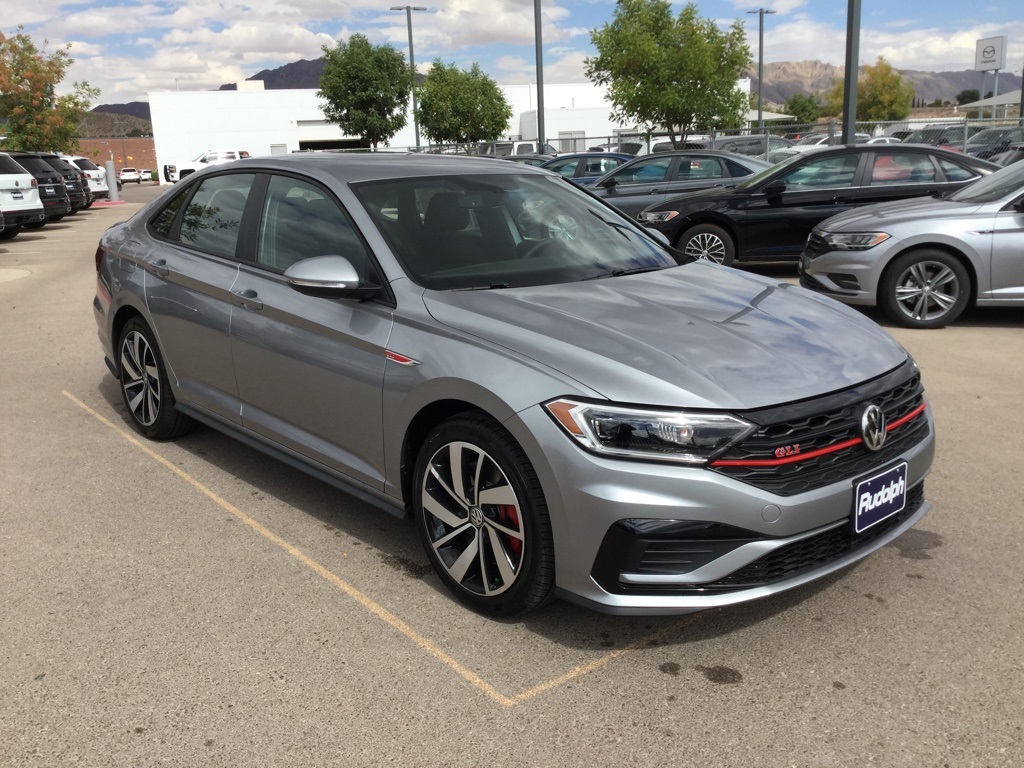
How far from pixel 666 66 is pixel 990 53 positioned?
783 inches

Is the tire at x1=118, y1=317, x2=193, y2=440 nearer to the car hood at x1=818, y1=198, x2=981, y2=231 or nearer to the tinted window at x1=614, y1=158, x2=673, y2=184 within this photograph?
the car hood at x1=818, y1=198, x2=981, y2=231

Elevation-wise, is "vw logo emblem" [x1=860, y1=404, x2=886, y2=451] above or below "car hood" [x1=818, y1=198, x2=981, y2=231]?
below

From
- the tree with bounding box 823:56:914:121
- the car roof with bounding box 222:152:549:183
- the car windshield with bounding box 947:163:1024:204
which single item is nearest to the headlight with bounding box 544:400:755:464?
the car roof with bounding box 222:152:549:183

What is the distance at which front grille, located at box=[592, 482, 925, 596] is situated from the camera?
9.50ft

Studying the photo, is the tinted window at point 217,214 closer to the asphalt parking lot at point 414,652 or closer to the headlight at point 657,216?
the asphalt parking lot at point 414,652

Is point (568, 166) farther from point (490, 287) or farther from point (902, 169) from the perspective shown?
point (490, 287)

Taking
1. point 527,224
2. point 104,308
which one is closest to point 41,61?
point 104,308

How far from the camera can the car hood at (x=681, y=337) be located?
299 cm

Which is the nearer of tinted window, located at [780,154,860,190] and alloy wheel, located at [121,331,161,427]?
alloy wheel, located at [121,331,161,427]

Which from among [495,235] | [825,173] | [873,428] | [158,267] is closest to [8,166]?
[825,173]

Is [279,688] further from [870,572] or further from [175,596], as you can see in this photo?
[870,572]

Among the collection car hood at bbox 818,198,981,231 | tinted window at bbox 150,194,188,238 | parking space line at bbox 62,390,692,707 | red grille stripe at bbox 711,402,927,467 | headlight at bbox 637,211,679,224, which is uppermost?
tinted window at bbox 150,194,188,238

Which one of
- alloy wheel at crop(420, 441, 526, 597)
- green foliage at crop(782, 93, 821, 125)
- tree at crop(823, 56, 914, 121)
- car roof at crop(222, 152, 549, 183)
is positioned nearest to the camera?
alloy wheel at crop(420, 441, 526, 597)

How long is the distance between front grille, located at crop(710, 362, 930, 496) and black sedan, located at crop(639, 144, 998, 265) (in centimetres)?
804
